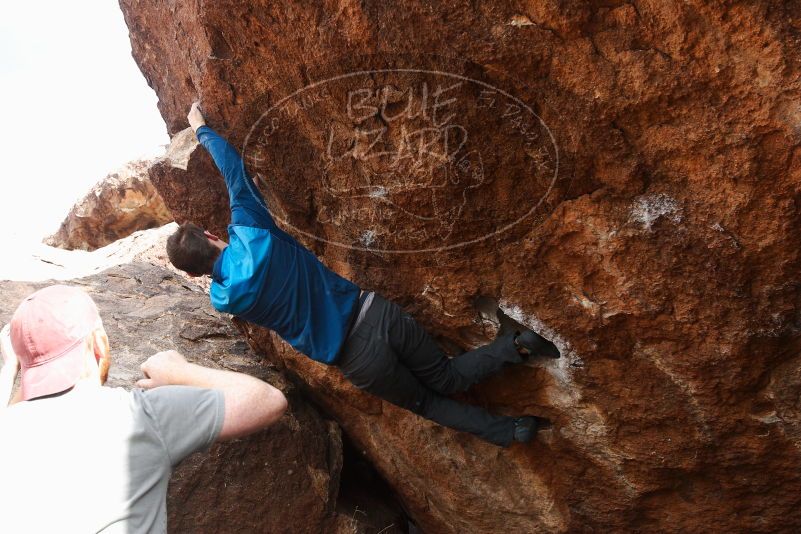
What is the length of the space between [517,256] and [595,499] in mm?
1642

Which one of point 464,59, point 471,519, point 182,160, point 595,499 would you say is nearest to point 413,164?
point 464,59

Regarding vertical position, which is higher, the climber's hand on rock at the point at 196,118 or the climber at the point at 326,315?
the climber's hand on rock at the point at 196,118

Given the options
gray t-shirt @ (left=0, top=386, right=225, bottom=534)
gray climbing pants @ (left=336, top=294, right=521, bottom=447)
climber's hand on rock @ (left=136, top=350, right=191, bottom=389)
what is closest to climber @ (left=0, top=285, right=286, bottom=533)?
gray t-shirt @ (left=0, top=386, right=225, bottom=534)

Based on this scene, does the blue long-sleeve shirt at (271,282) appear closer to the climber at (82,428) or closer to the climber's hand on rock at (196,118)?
the climber's hand on rock at (196,118)

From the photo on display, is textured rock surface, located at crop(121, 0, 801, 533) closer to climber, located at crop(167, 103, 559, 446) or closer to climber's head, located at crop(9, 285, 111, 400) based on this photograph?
climber, located at crop(167, 103, 559, 446)

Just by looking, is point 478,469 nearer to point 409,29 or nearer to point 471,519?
point 471,519

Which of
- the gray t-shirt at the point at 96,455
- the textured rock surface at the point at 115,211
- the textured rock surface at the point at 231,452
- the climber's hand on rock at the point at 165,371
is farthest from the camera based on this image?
the textured rock surface at the point at 115,211

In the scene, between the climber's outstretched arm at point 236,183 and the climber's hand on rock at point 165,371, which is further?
the climber's outstretched arm at point 236,183

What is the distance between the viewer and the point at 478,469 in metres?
3.79

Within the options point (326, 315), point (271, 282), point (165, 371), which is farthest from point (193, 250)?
point (165, 371)

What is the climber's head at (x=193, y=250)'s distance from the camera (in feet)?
9.91

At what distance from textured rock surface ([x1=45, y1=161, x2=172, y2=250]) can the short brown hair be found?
681 cm

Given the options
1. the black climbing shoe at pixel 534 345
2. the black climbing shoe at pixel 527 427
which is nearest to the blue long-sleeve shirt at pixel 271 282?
the black climbing shoe at pixel 534 345

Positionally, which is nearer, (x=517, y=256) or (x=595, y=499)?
(x=517, y=256)
